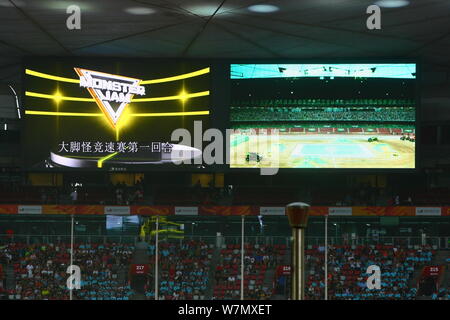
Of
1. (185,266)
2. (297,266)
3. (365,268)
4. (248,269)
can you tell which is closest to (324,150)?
(365,268)

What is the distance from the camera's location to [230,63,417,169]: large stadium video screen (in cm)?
2527

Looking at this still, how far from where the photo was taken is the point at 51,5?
774 inches

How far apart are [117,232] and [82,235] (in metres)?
1.13

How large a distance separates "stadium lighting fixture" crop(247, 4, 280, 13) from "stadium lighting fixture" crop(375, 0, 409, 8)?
2602 millimetres

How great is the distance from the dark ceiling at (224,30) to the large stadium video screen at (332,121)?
64 centimetres

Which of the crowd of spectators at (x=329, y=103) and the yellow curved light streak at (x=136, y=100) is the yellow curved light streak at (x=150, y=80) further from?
the crowd of spectators at (x=329, y=103)

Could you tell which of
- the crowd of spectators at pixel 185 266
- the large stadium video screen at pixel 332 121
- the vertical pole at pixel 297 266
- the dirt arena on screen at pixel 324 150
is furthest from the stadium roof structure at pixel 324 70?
the vertical pole at pixel 297 266

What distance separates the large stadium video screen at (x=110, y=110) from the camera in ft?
83.6

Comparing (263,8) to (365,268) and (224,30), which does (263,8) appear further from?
(365,268)

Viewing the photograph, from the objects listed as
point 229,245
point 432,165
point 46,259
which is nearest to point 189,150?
point 229,245

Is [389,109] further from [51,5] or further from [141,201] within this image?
[51,5]

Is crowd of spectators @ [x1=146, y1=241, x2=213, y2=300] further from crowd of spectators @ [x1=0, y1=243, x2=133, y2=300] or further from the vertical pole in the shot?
the vertical pole

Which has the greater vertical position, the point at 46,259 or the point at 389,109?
the point at 389,109

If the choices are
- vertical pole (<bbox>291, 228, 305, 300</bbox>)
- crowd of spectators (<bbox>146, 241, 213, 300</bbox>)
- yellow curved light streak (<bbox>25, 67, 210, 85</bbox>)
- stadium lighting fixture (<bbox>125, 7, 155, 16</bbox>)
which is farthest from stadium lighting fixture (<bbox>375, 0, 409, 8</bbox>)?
vertical pole (<bbox>291, 228, 305, 300</bbox>)
